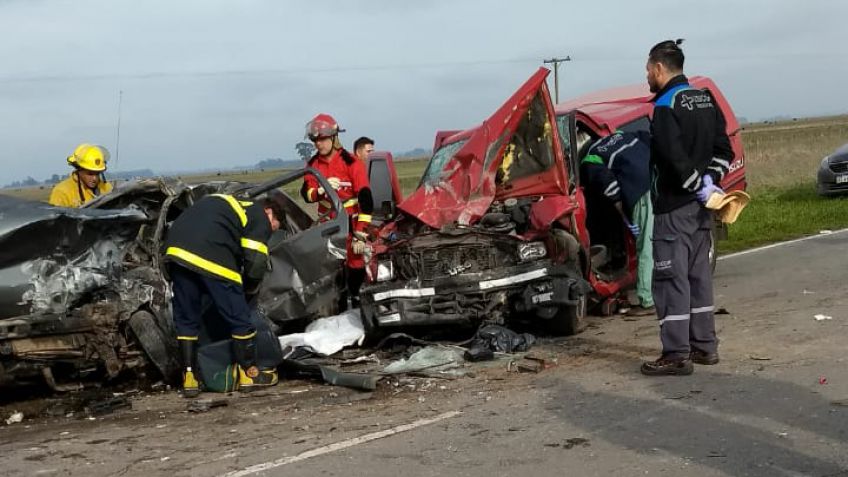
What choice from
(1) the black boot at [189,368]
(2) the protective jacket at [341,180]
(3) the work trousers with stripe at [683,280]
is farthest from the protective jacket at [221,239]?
(3) the work trousers with stripe at [683,280]

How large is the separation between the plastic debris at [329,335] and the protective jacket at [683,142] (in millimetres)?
2855

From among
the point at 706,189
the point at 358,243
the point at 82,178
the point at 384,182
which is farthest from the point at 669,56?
the point at 82,178

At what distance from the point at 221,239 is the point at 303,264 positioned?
1271 millimetres

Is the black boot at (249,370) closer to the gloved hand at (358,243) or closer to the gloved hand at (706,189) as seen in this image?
the gloved hand at (358,243)

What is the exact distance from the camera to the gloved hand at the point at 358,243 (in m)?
7.82

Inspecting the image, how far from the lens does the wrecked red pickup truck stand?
285 inches

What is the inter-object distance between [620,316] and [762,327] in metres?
1.49

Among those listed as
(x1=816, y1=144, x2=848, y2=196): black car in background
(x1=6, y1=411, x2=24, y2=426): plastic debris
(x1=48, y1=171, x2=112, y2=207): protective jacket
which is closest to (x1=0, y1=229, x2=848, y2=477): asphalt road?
(x1=6, y1=411, x2=24, y2=426): plastic debris

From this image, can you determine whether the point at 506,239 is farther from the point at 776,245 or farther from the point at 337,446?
the point at 776,245

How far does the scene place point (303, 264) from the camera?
25.4 ft

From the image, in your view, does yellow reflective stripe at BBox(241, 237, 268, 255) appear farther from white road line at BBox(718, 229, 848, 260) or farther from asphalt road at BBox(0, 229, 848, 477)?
white road line at BBox(718, 229, 848, 260)

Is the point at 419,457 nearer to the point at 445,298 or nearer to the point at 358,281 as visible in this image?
the point at 445,298

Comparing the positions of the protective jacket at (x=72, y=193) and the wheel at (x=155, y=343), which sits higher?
the protective jacket at (x=72, y=193)

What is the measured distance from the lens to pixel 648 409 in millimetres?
5180
